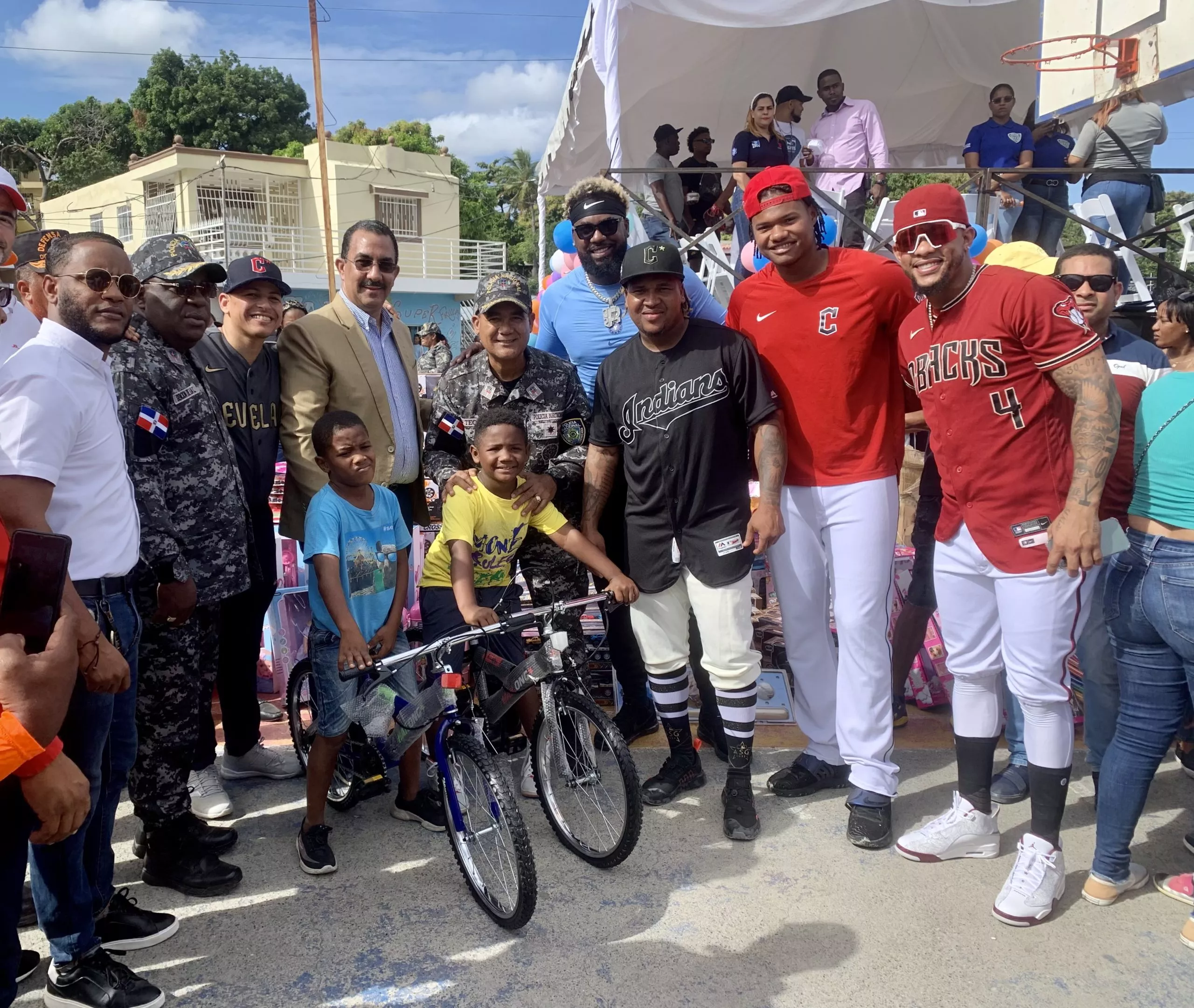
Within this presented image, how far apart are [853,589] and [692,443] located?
0.87 meters

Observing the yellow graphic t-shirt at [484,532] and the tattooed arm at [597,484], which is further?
the tattooed arm at [597,484]

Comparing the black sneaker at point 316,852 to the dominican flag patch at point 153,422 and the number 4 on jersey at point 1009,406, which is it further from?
the number 4 on jersey at point 1009,406

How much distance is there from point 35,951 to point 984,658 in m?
3.35

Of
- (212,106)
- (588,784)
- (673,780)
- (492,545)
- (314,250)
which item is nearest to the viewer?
(588,784)

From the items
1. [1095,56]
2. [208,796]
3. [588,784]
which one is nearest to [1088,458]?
[588,784]

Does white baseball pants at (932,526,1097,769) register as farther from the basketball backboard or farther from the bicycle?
the basketball backboard

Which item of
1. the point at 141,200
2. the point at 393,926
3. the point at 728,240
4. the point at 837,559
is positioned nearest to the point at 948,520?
the point at 837,559

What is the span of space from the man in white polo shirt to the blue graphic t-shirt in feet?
2.33

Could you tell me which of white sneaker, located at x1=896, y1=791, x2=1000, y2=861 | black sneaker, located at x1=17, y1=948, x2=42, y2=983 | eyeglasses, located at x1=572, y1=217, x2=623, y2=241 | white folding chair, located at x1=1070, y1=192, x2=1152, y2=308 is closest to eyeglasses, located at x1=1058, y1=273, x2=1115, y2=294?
eyeglasses, located at x1=572, y1=217, x2=623, y2=241

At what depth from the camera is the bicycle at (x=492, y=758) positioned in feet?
9.73

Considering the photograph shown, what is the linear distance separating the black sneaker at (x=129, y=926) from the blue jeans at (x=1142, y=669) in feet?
10.5

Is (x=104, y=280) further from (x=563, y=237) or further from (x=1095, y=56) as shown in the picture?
(x=1095, y=56)

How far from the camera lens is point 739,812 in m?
3.57

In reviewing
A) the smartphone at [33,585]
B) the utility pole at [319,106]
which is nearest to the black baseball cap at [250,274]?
the smartphone at [33,585]
